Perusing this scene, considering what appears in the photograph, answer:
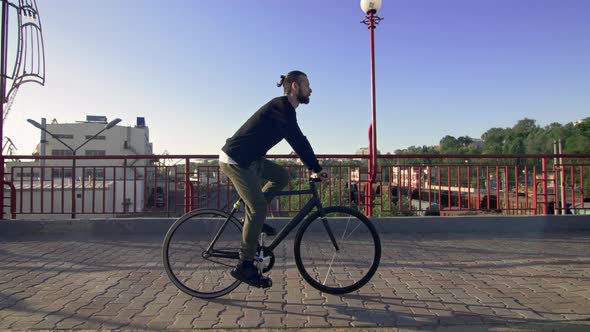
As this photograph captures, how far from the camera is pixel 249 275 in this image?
3.26 m

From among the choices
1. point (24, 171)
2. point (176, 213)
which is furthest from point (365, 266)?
point (24, 171)

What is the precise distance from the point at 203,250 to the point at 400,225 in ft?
12.9

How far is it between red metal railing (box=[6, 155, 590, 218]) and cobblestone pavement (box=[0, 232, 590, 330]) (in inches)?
67.1

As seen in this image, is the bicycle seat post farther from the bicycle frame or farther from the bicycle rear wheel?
the bicycle rear wheel

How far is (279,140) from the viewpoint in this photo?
3393mm

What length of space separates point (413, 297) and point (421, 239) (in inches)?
110

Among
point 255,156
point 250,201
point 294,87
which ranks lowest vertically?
point 250,201

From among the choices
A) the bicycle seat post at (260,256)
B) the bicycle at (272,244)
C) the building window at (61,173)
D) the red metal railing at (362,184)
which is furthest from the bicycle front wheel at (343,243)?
the building window at (61,173)

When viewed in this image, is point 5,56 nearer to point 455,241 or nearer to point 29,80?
point 29,80

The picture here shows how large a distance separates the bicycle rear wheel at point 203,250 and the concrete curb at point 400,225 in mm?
2452

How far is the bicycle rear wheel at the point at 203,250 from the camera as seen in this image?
344 cm

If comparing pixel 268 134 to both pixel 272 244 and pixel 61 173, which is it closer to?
pixel 272 244

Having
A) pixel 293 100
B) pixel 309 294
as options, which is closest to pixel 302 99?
pixel 293 100

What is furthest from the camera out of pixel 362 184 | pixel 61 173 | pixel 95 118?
pixel 95 118
